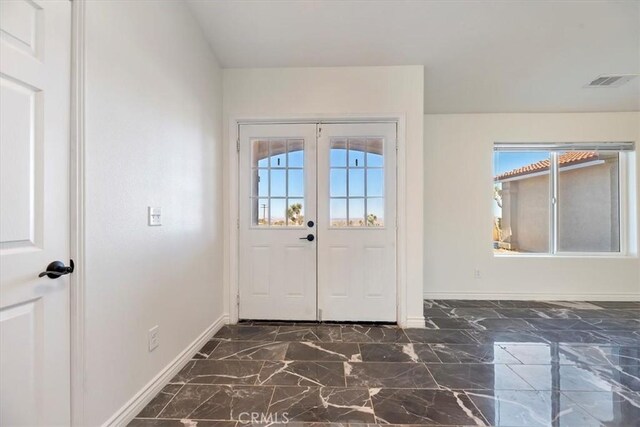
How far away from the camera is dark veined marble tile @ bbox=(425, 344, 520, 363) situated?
221cm

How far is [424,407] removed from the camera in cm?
167

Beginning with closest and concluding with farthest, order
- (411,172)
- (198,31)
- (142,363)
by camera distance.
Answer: (142,363) < (198,31) < (411,172)

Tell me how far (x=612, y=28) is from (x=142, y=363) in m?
4.39

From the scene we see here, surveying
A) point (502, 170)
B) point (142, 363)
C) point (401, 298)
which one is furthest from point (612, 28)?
point (142, 363)

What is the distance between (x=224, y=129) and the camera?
2.98m

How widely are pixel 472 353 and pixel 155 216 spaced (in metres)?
2.61

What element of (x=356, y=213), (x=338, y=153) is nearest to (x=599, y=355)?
(x=356, y=213)

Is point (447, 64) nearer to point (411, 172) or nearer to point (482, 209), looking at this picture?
point (411, 172)

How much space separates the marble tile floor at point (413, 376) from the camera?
1.60 m

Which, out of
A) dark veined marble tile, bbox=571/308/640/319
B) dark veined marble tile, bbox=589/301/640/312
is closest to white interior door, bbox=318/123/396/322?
dark veined marble tile, bbox=571/308/640/319

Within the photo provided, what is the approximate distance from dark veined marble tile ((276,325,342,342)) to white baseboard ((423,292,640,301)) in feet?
5.77

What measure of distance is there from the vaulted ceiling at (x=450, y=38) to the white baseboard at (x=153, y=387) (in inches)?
105

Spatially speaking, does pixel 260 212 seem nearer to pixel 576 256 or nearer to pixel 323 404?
pixel 323 404

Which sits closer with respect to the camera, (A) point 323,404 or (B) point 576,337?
(A) point 323,404
